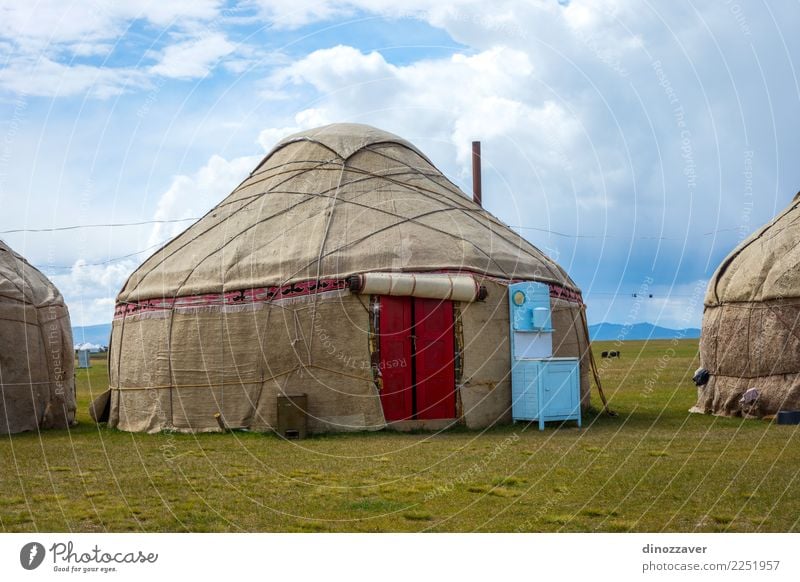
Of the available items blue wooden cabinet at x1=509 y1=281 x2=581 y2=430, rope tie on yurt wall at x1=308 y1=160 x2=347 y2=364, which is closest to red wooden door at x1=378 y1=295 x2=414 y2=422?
rope tie on yurt wall at x1=308 y1=160 x2=347 y2=364

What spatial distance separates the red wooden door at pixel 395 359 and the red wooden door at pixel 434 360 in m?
0.10

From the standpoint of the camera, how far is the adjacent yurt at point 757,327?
1156cm

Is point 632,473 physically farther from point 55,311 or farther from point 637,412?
point 55,311

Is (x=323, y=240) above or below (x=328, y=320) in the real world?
above

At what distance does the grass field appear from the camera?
5828 millimetres

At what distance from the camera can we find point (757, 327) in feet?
39.2

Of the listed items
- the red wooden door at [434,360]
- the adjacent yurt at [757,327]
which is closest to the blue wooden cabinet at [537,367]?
the red wooden door at [434,360]

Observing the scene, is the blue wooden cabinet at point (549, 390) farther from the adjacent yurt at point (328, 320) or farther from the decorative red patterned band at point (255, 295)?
the decorative red patterned band at point (255, 295)

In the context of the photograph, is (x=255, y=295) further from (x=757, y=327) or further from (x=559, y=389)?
(x=757, y=327)

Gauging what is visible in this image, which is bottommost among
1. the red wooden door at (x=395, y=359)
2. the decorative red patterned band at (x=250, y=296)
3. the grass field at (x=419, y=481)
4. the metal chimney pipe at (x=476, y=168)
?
the grass field at (x=419, y=481)

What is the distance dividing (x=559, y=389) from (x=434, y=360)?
1400 mm

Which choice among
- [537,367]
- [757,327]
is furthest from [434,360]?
[757,327]

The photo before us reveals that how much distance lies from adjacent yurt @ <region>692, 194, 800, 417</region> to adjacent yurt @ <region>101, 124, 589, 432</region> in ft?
7.15

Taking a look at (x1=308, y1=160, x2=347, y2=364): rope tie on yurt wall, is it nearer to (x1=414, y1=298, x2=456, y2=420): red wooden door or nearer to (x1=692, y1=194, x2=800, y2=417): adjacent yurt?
(x1=414, y1=298, x2=456, y2=420): red wooden door
